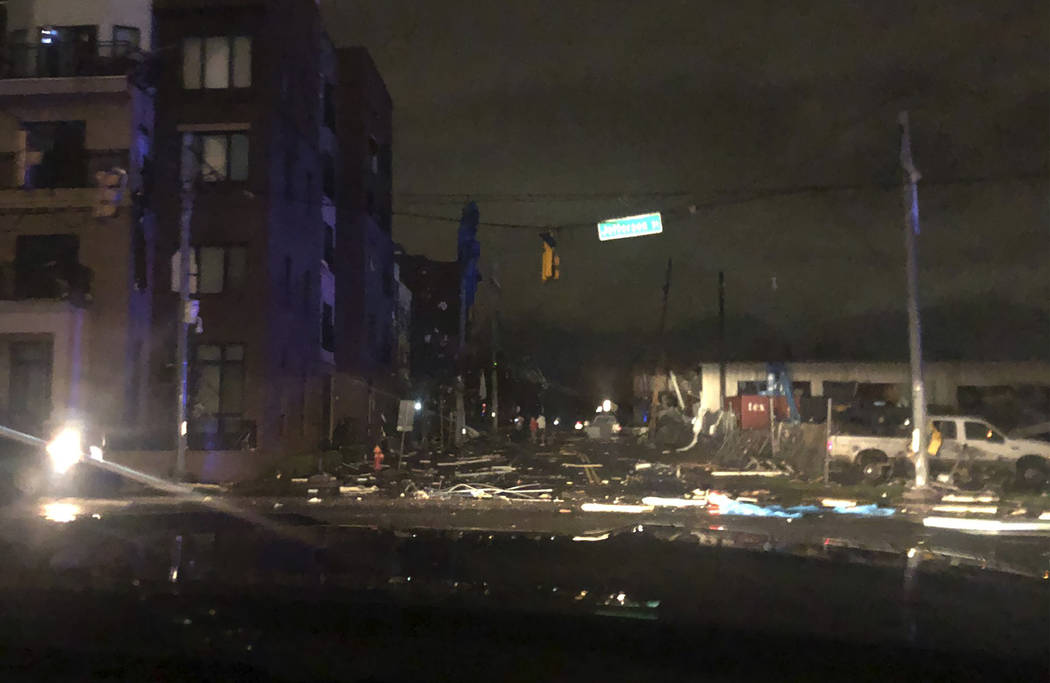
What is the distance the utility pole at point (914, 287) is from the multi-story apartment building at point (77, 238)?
22634 millimetres

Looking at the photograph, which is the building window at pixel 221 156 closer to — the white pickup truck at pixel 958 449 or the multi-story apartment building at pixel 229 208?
the multi-story apartment building at pixel 229 208

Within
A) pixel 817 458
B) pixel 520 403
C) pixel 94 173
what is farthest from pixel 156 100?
pixel 520 403

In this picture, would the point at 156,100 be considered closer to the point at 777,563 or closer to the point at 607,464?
the point at 607,464

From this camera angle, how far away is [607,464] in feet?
102

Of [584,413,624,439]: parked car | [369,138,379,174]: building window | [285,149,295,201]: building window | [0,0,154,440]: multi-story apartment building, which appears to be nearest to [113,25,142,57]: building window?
[0,0,154,440]: multi-story apartment building

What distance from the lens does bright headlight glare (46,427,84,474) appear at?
16.8 meters

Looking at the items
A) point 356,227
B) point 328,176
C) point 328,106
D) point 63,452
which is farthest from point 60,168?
point 63,452

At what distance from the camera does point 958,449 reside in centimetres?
2452

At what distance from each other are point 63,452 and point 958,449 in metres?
22.3

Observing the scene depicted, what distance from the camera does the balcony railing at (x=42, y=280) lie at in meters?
27.9

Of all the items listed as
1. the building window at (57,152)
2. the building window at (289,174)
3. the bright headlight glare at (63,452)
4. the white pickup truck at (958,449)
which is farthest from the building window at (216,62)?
the white pickup truck at (958,449)

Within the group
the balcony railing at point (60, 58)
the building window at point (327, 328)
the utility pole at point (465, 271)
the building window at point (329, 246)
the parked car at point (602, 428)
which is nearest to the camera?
the balcony railing at point (60, 58)

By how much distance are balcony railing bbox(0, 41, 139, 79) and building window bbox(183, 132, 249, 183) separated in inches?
141

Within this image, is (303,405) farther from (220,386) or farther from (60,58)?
(60,58)
